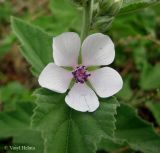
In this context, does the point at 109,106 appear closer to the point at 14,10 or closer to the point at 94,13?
the point at 94,13

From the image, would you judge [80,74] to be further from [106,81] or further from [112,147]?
[112,147]

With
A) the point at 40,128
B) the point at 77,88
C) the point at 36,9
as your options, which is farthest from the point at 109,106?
the point at 36,9

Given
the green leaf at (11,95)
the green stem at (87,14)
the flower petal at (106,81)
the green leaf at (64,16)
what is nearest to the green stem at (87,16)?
the green stem at (87,14)

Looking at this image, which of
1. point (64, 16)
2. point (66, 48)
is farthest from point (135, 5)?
point (64, 16)

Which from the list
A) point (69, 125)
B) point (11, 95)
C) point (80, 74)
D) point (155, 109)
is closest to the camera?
point (69, 125)

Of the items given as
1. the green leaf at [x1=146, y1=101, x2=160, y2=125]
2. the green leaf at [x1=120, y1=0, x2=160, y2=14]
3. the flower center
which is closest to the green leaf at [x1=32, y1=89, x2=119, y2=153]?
the flower center

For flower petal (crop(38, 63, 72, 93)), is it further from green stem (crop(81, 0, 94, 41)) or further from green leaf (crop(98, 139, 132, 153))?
green leaf (crop(98, 139, 132, 153))
